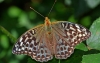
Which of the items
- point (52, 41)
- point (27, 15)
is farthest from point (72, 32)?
point (27, 15)

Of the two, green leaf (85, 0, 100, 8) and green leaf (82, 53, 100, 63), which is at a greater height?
green leaf (85, 0, 100, 8)

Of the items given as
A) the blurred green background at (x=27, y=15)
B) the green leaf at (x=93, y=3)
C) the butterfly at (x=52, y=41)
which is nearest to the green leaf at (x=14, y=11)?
the blurred green background at (x=27, y=15)

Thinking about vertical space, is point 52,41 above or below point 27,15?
below

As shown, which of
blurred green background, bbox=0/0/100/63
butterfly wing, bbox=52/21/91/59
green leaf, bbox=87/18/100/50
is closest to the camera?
butterfly wing, bbox=52/21/91/59

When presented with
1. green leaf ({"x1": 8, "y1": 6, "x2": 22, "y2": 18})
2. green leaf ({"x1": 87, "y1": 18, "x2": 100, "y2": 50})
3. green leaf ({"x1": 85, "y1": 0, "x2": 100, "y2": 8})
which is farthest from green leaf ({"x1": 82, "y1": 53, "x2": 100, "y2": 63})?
green leaf ({"x1": 8, "y1": 6, "x2": 22, "y2": 18})

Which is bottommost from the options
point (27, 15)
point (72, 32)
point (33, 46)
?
point (33, 46)

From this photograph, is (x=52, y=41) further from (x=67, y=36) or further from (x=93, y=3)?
(x=93, y=3)

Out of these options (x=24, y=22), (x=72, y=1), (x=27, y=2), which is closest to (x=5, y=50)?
(x=24, y=22)

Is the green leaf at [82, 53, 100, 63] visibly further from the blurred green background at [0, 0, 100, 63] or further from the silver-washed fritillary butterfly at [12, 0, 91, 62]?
the blurred green background at [0, 0, 100, 63]
